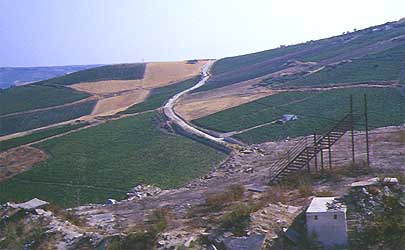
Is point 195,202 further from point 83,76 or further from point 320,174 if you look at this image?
point 83,76

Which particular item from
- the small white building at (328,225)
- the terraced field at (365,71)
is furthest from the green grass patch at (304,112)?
the small white building at (328,225)

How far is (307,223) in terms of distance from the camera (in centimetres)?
1446

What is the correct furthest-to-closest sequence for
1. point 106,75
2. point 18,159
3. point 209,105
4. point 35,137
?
1. point 106,75
2. point 209,105
3. point 35,137
4. point 18,159

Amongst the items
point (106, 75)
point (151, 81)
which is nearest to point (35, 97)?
point (106, 75)

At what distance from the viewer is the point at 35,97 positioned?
9000 cm

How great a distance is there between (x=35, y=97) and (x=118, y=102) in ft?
65.3

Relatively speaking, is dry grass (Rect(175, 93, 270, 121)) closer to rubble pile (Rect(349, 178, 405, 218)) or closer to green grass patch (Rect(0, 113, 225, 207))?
green grass patch (Rect(0, 113, 225, 207))

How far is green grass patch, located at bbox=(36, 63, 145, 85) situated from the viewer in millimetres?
101188

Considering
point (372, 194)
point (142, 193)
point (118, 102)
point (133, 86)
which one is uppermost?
point (372, 194)

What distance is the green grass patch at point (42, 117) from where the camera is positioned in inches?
2795

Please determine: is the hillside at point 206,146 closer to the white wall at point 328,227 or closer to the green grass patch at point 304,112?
the green grass patch at point 304,112

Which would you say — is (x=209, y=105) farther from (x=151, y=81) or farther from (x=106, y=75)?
(x=106, y=75)

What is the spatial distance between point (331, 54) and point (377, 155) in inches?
2281

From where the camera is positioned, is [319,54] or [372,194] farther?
[319,54]
